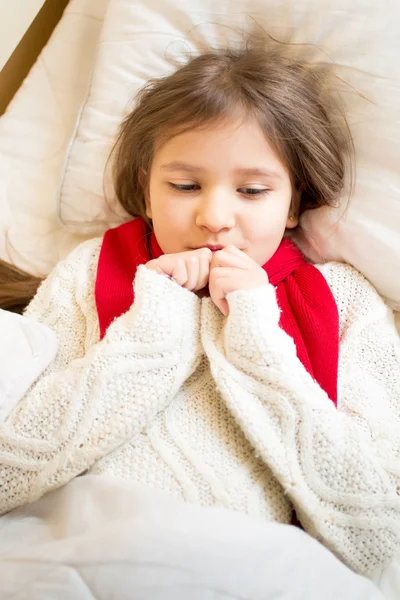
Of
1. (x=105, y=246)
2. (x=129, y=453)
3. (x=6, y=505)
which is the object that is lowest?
(x=6, y=505)

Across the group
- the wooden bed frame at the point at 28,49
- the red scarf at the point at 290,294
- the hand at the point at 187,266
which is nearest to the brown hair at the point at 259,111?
the red scarf at the point at 290,294

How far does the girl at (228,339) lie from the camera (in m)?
0.75

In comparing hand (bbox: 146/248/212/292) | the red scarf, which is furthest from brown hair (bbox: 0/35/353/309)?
hand (bbox: 146/248/212/292)

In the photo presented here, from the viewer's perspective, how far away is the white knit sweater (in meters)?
0.75

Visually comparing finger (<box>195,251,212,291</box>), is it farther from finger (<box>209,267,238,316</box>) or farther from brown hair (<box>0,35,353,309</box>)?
brown hair (<box>0,35,353,309</box>)

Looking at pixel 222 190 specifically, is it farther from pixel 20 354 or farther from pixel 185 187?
pixel 20 354

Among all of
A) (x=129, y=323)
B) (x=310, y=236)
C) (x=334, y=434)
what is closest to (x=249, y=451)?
(x=334, y=434)

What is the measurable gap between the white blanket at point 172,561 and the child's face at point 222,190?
0.44 meters

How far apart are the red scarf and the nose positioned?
15cm

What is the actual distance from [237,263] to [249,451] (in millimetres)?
306

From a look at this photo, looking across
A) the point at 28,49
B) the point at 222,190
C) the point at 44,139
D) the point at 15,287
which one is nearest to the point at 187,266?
the point at 222,190

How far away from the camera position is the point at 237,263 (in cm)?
89

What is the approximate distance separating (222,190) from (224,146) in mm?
74

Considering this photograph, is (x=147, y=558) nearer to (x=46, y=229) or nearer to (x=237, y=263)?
(x=237, y=263)
